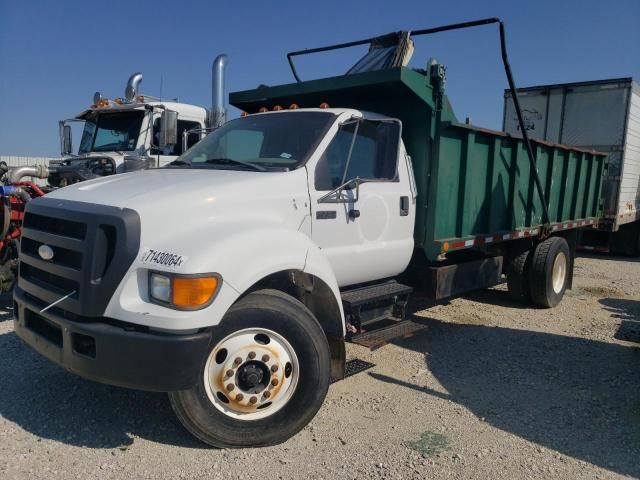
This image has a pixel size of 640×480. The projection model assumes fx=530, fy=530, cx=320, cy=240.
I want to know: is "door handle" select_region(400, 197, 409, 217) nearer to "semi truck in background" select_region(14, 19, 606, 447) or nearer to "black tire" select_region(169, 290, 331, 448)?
"semi truck in background" select_region(14, 19, 606, 447)

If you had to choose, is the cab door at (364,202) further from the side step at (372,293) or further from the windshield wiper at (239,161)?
the windshield wiper at (239,161)

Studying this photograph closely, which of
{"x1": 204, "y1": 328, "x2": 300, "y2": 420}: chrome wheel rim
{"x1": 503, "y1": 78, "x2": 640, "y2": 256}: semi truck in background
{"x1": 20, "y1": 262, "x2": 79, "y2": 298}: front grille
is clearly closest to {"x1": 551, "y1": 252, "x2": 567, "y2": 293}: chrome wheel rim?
{"x1": 503, "y1": 78, "x2": 640, "y2": 256}: semi truck in background

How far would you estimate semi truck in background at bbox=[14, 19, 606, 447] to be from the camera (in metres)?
2.93

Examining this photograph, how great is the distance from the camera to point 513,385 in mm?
4516

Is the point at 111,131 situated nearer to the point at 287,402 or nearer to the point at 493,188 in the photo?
the point at 493,188

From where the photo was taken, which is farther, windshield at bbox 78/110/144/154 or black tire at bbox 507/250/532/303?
windshield at bbox 78/110/144/154

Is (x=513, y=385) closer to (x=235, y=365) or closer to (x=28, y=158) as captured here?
(x=235, y=365)

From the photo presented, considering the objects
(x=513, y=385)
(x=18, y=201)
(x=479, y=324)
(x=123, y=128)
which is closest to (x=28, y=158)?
(x=123, y=128)

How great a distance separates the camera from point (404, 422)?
3771 millimetres

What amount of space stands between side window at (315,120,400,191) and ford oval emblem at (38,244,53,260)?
1837 mm

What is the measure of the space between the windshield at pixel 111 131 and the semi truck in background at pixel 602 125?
782 cm

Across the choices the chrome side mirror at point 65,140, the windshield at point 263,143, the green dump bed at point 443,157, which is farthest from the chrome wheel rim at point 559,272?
the chrome side mirror at point 65,140

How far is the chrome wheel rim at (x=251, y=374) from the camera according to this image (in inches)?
126

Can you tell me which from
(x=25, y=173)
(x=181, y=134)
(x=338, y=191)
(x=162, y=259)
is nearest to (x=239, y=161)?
(x=338, y=191)
